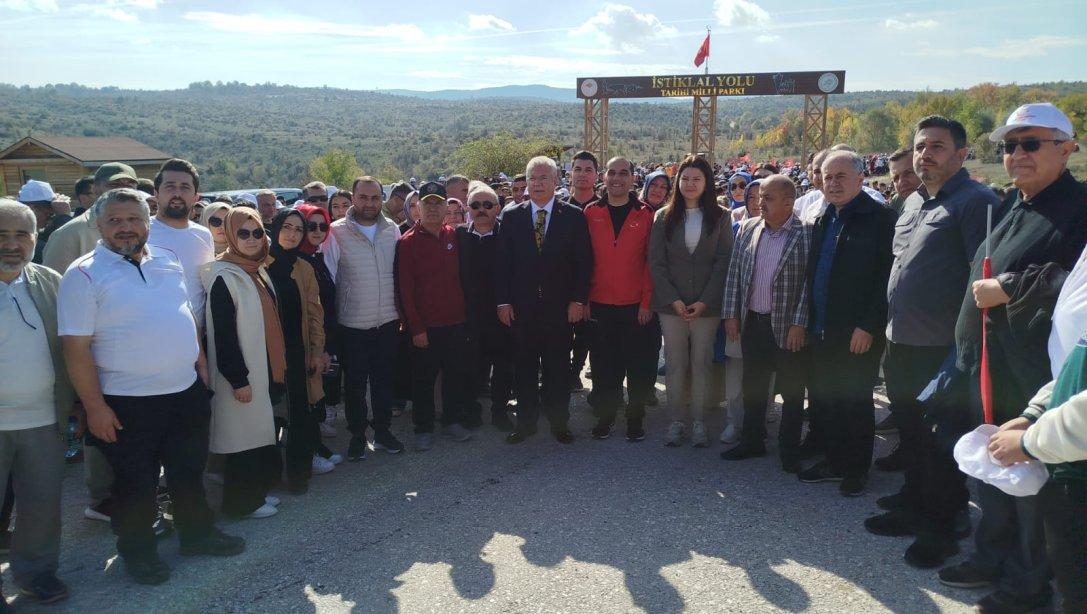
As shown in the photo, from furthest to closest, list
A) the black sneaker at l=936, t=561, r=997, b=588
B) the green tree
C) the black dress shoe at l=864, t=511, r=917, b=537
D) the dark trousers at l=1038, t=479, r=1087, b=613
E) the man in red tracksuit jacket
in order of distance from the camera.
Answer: the green tree < the man in red tracksuit jacket < the black dress shoe at l=864, t=511, r=917, b=537 < the black sneaker at l=936, t=561, r=997, b=588 < the dark trousers at l=1038, t=479, r=1087, b=613

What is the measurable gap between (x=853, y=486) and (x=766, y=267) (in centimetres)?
165

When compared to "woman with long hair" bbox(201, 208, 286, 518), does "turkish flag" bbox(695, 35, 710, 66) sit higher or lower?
higher

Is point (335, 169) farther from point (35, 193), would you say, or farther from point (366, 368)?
point (366, 368)

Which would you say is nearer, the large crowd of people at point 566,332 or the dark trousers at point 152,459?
the large crowd of people at point 566,332

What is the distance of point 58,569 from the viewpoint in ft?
12.1

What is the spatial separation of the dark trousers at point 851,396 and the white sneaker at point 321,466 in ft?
12.3

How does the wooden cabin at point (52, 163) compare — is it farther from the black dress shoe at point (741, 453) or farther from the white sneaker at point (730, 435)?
the black dress shoe at point (741, 453)

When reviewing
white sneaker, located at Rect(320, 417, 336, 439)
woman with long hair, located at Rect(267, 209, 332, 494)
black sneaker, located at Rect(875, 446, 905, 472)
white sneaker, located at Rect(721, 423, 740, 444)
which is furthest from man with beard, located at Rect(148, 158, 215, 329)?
black sneaker, located at Rect(875, 446, 905, 472)

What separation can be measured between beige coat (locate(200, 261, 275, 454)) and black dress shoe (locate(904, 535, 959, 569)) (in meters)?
3.92

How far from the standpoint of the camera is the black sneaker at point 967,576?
3320 mm

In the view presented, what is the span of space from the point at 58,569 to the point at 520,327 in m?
3.42

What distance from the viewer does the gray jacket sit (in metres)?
5.35

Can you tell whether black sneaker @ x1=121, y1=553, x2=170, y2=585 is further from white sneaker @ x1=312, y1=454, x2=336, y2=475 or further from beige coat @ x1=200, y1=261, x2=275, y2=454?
white sneaker @ x1=312, y1=454, x2=336, y2=475

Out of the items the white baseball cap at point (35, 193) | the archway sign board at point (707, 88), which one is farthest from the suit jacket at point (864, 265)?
the archway sign board at point (707, 88)
